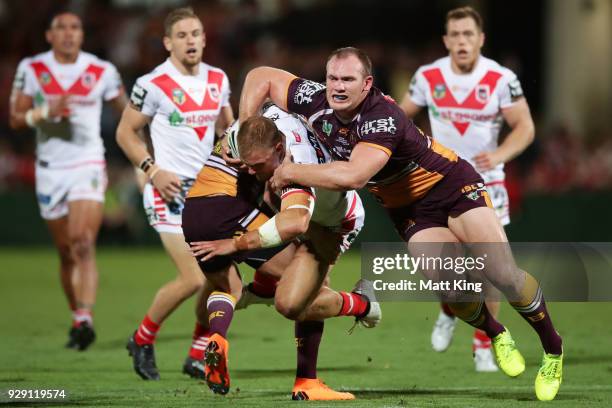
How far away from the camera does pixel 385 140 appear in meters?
7.40

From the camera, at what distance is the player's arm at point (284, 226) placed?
7277 millimetres

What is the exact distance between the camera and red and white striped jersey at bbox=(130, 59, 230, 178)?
9406 mm

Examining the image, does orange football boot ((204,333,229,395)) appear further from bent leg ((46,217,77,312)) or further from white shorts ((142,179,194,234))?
bent leg ((46,217,77,312))

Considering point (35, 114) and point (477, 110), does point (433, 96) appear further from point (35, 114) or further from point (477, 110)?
point (35, 114)

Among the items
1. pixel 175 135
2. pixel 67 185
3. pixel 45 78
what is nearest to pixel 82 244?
pixel 67 185

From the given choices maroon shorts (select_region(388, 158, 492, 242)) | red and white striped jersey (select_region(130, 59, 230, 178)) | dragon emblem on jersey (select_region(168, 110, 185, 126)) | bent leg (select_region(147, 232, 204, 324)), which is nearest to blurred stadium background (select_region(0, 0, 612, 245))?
red and white striped jersey (select_region(130, 59, 230, 178))

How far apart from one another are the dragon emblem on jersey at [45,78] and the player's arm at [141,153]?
2176mm

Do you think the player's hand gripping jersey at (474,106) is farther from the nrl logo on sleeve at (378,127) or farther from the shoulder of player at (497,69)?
the nrl logo on sleeve at (378,127)

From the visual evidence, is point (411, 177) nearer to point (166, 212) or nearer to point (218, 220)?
point (218, 220)

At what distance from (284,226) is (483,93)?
3287mm

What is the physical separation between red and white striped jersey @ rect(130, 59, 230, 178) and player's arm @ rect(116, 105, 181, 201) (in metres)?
0.09

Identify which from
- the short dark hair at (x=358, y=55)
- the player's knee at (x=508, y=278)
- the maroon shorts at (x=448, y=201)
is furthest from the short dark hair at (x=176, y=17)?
the player's knee at (x=508, y=278)

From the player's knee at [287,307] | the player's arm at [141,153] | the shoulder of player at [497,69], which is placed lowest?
the player's knee at [287,307]

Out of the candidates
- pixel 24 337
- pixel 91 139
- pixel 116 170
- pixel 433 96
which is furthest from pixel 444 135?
pixel 116 170
